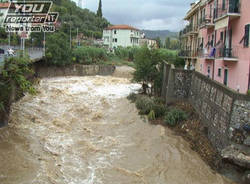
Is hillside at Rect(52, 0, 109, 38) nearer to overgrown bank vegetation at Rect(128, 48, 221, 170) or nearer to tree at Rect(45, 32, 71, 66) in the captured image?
tree at Rect(45, 32, 71, 66)

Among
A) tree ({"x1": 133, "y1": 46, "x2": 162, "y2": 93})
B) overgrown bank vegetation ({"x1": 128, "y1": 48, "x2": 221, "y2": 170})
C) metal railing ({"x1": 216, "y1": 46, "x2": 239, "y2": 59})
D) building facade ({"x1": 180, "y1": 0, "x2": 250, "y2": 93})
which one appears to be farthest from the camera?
tree ({"x1": 133, "y1": 46, "x2": 162, "y2": 93})

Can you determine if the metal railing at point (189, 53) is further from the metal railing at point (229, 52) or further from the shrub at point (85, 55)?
the shrub at point (85, 55)

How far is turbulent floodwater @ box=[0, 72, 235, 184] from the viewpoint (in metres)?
11.0

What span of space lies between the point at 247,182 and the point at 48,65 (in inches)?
1329

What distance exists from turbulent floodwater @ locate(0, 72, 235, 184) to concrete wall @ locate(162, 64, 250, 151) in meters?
1.71

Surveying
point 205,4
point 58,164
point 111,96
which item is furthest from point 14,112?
point 205,4

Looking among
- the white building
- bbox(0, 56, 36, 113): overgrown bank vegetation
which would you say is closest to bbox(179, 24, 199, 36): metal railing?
bbox(0, 56, 36, 113): overgrown bank vegetation

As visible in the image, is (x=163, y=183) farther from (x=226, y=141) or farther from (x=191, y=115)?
(x=191, y=115)

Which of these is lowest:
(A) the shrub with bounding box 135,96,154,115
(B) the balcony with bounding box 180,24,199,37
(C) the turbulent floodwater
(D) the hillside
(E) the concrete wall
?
(C) the turbulent floodwater

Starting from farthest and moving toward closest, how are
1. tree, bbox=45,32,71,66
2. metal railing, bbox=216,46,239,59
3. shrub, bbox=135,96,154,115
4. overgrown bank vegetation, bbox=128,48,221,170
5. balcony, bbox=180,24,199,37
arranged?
tree, bbox=45,32,71,66 < balcony, bbox=180,24,199,37 < shrub, bbox=135,96,154,115 < metal railing, bbox=216,46,239,59 < overgrown bank vegetation, bbox=128,48,221,170

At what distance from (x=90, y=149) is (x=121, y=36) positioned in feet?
210

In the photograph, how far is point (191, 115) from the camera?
17.2 metres

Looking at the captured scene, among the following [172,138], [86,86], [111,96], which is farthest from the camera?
[86,86]

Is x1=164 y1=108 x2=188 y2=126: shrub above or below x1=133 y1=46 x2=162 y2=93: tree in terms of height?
below
